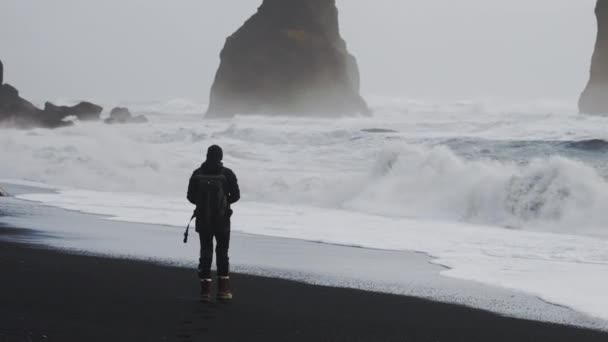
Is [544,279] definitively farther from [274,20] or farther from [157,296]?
[274,20]

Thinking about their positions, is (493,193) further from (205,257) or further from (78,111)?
(78,111)

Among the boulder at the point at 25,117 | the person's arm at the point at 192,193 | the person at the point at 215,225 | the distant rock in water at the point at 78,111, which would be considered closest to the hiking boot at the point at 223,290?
the person at the point at 215,225

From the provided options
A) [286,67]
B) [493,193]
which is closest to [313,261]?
[493,193]

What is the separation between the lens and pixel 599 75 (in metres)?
83.3

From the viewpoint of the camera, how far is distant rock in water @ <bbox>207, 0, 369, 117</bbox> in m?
99.6

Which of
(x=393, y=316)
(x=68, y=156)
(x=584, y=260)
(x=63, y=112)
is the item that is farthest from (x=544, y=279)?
(x=63, y=112)

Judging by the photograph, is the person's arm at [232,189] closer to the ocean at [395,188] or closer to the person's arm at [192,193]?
the person's arm at [192,193]

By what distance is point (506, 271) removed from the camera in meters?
10.7

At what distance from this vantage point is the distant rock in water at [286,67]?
99.6 metres

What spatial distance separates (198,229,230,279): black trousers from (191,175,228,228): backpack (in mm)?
97

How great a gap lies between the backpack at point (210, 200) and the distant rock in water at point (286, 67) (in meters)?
88.5

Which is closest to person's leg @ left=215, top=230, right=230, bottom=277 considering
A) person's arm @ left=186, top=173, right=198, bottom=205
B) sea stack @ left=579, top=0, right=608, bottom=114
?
person's arm @ left=186, top=173, right=198, bottom=205

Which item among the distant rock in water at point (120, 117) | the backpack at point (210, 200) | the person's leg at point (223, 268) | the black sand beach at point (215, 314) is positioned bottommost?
the black sand beach at point (215, 314)

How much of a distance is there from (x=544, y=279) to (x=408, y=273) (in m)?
1.49
